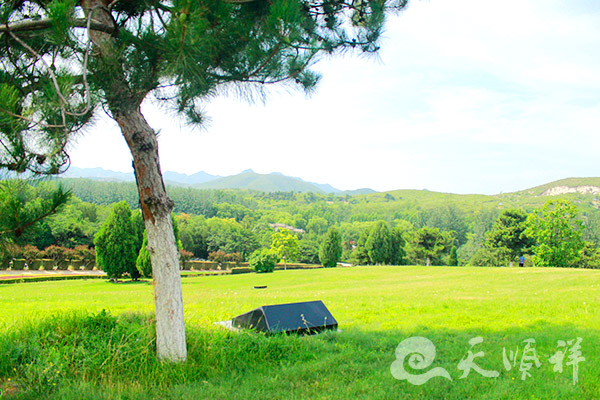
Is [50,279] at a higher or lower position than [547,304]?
lower

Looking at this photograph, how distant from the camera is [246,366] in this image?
3980mm

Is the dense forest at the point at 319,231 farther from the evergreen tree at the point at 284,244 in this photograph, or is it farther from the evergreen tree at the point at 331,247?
the evergreen tree at the point at 284,244

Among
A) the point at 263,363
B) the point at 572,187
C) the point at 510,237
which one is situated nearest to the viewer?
the point at 263,363

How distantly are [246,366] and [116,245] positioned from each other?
22.2 m

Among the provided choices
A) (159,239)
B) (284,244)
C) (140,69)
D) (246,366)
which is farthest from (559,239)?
(140,69)

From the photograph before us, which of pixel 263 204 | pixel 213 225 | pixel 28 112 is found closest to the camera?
pixel 28 112

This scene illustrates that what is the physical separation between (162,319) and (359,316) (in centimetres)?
422

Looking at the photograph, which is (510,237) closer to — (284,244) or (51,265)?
(284,244)

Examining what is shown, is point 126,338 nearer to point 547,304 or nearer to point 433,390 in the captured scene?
point 433,390

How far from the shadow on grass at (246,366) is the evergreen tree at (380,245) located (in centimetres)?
4092

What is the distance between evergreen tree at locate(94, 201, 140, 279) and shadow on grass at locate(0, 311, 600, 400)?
20441 mm

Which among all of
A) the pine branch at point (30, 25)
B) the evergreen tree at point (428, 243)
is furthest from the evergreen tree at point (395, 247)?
the pine branch at point (30, 25)

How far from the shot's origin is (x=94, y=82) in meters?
3.52

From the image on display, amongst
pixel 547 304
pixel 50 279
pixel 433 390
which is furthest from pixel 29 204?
pixel 50 279
